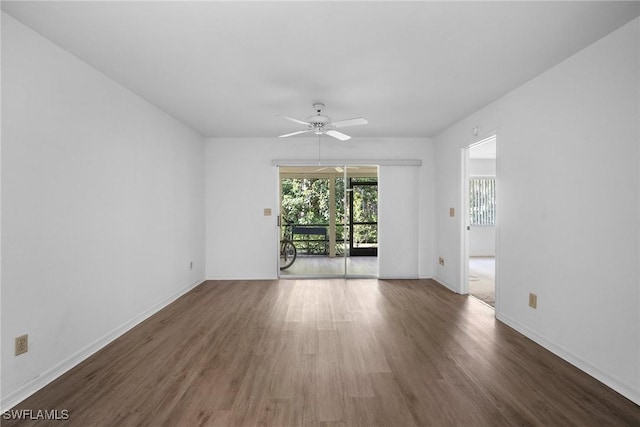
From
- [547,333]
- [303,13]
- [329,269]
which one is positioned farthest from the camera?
[329,269]

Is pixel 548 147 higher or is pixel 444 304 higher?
pixel 548 147

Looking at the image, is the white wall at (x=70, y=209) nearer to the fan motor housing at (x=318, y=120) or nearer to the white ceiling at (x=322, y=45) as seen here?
the white ceiling at (x=322, y=45)

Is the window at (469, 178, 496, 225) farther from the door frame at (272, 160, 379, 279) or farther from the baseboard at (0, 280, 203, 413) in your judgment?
the baseboard at (0, 280, 203, 413)

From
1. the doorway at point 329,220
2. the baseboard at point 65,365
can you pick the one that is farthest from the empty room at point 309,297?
the doorway at point 329,220

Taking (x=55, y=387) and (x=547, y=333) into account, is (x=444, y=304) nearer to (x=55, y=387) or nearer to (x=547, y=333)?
(x=547, y=333)

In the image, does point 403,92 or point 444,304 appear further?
point 444,304

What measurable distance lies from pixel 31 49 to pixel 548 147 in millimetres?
4028

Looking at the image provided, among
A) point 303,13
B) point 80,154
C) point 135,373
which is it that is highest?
point 303,13

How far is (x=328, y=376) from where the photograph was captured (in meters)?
2.15

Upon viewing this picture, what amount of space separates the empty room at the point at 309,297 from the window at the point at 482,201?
3.97 m

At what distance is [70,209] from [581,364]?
13.4 feet

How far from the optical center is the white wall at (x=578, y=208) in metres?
1.95

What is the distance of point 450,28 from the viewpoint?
77.5 inches

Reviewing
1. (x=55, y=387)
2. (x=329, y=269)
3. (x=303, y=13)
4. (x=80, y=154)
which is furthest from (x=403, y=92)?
(x=55, y=387)
